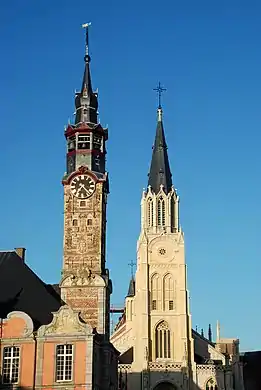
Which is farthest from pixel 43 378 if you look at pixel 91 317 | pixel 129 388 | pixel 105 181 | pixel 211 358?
pixel 211 358

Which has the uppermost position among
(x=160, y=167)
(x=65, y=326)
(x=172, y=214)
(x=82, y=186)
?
(x=160, y=167)

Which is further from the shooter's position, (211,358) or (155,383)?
(211,358)

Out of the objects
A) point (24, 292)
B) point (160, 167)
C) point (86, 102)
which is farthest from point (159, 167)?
point (24, 292)

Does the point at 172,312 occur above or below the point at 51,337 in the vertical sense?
above

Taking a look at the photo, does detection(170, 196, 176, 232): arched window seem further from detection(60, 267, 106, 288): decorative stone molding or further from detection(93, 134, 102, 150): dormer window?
detection(60, 267, 106, 288): decorative stone molding

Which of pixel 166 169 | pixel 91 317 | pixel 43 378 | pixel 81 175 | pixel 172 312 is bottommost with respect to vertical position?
pixel 43 378

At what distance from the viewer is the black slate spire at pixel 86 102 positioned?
55.4 meters

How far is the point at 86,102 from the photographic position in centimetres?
5631

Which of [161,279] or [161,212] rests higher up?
[161,212]

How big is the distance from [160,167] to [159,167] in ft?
0.44

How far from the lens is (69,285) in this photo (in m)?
49.6

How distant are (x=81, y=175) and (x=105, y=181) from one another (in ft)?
5.90

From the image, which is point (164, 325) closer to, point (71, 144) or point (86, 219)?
point (86, 219)

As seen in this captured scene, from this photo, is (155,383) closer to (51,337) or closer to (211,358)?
(211,358)
